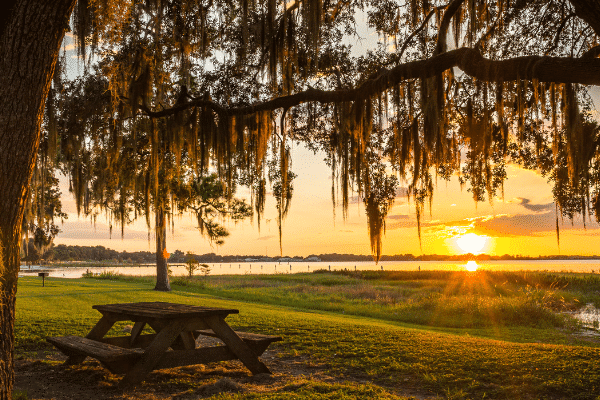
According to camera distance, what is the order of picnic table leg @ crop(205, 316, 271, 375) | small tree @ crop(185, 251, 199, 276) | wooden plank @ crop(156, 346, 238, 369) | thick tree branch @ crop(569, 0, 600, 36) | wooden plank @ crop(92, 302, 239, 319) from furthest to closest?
small tree @ crop(185, 251, 199, 276), picnic table leg @ crop(205, 316, 271, 375), wooden plank @ crop(156, 346, 238, 369), wooden plank @ crop(92, 302, 239, 319), thick tree branch @ crop(569, 0, 600, 36)

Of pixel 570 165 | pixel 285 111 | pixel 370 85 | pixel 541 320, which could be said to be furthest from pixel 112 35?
pixel 541 320

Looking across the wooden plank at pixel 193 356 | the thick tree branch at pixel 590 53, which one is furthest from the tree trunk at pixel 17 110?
the thick tree branch at pixel 590 53

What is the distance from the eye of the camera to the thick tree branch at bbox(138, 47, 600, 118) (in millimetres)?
5109

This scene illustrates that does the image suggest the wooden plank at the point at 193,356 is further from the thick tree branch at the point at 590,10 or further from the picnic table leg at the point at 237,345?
the thick tree branch at the point at 590,10

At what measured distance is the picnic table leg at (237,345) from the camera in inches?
207

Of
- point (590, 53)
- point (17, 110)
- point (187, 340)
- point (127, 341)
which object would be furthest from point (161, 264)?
point (590, 53)

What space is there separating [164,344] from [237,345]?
86 centimetres

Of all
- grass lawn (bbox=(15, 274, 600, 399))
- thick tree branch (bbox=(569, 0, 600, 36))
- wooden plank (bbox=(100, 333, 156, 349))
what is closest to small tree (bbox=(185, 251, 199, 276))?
grass lawn (bbox=(15, 274, 600, 399))

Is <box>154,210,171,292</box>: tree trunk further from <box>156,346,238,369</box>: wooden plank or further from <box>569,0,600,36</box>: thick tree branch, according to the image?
<box>569,0,600,36</box>: thick tree branch

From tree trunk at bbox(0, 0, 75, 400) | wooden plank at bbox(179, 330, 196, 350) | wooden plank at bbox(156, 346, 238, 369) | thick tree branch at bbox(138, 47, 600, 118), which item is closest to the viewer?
tree trunk at bbox(0, 0, 75, 400)

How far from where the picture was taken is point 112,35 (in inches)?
225

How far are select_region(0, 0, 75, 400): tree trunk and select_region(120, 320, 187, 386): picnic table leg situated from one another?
4.71 feet

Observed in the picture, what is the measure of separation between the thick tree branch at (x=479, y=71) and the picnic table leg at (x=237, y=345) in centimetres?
382

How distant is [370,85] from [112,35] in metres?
3.62
